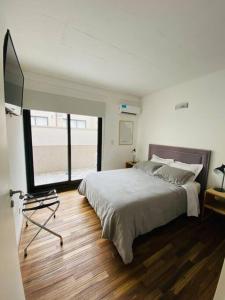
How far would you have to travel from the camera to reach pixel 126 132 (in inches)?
158

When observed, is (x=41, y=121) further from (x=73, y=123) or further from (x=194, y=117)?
(x=194, y=117)

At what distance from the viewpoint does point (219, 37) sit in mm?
1582

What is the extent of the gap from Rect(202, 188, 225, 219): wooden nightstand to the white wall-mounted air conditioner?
260 centimetres

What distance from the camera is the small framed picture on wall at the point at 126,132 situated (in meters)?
3.91

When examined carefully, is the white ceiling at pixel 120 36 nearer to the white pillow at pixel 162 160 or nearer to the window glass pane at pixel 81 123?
the window glass pane at pixel 81 123

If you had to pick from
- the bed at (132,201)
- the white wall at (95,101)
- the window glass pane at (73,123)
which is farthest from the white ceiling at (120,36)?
the bed at (132,201)

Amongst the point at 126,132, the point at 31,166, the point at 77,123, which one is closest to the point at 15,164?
the point at 31,166

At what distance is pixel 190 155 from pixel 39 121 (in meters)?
3.40

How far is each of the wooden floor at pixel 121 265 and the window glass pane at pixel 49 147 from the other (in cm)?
174

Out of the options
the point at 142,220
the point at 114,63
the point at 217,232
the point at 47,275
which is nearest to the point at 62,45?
the point at 114,63

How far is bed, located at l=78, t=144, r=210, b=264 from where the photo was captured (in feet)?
5.26

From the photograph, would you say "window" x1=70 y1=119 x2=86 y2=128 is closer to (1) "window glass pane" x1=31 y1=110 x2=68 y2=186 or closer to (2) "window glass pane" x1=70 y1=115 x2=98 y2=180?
(2) "window glass pane" x1=70 y1=115 x2=98 y2=180

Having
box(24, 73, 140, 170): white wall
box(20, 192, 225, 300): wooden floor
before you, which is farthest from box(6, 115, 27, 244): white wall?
box(24, 73, 140, 170): white wall

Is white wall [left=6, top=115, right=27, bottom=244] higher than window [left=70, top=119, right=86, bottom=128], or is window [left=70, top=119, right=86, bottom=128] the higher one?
window [left=70, top=119, right=86, bottom=128]
